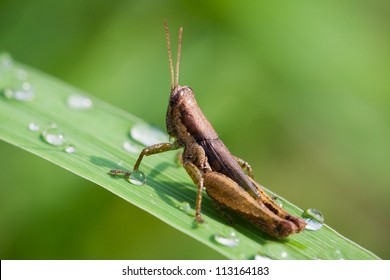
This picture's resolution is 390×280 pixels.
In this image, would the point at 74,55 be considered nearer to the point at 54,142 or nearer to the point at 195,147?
the point at 54,142

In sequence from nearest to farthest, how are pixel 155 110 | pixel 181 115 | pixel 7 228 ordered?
pixel 181 115
pixel 7 228
pixel 155 110

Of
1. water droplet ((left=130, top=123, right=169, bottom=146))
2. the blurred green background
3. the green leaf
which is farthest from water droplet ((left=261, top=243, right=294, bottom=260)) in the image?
the blurred green background

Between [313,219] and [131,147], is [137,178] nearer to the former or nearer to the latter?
[131,147]

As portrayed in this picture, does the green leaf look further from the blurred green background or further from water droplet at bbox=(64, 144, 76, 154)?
the blurred green background

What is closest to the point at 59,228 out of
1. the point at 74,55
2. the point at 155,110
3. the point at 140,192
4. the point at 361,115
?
the point at 140,192

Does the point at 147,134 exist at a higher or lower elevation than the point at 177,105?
lower

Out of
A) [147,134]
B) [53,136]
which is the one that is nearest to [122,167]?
[53,136]
